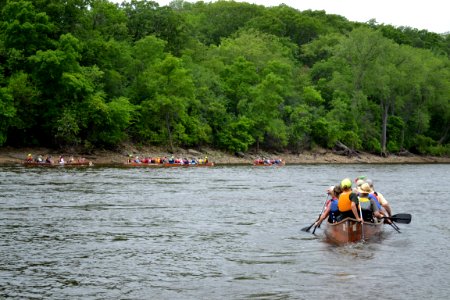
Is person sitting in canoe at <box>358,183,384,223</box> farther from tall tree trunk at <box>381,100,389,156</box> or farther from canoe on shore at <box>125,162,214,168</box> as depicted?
tall tree trunk at <box>381,100,389,156</box>

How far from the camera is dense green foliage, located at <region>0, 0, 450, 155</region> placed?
64.7 meters

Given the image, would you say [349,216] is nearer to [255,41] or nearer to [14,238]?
[14,238]

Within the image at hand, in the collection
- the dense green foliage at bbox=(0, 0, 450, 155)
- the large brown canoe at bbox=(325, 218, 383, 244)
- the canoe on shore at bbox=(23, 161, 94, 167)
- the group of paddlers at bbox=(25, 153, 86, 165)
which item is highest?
the dense green foliage at bbox=(0, 0, 450, 155)

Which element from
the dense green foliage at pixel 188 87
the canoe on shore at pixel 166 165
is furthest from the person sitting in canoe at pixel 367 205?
the dense green foliage at pixel 188 87

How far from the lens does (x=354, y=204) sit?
67.2ft

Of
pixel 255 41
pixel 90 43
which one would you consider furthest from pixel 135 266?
pixel 255 41

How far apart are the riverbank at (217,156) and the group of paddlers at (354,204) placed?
141 feet

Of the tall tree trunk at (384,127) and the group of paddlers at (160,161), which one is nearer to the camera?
the group of paddlers at (160,161)

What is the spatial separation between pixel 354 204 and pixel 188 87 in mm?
56678

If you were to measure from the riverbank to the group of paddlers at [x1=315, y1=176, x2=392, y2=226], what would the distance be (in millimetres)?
42922

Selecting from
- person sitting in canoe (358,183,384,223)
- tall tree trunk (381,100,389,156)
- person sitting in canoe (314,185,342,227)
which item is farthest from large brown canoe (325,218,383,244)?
tall tree trunk (381,100,389,156)

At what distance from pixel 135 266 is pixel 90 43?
5858cm

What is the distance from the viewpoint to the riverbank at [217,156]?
6316cm

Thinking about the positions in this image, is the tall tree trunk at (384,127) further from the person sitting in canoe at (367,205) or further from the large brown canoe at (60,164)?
the person sitting in canoe at (367,205)
